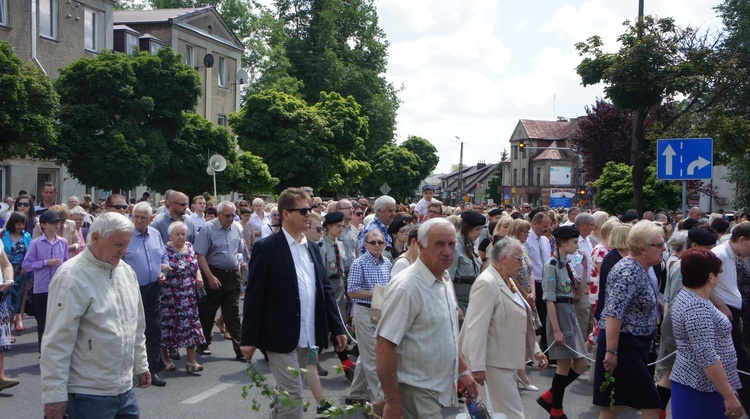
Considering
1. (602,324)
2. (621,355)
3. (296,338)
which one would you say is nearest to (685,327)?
(621,355)

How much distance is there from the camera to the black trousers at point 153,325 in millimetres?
8445

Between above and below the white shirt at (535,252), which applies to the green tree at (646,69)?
above

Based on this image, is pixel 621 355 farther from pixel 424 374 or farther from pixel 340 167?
pixel 340 167

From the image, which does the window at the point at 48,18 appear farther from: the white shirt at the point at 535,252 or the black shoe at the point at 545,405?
the black shoe at the point at 545,405

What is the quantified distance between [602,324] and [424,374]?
2597mm

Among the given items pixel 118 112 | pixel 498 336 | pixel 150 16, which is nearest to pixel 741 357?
pixel 498 336

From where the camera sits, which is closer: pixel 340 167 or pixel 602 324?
pixel 602 324

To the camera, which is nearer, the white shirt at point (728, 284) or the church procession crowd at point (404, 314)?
the church procession crowd at point (404, 314)

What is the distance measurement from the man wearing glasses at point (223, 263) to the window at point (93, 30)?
2902cm

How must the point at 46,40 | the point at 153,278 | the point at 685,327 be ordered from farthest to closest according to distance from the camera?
1. the point at 46,40
2. the point at 153,278
3. the point at 685,327

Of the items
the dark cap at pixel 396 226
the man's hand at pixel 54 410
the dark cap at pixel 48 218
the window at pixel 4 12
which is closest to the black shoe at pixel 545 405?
the dark cap at pixel 396 226

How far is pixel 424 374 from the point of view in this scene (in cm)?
436

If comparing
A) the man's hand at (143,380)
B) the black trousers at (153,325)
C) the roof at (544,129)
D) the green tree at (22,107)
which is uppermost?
the roof at (544,129)

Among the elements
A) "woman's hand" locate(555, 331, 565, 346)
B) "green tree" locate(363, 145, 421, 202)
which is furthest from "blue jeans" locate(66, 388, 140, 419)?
"green tree" locate(363, 145, 421, 202)
